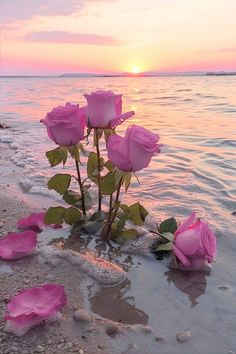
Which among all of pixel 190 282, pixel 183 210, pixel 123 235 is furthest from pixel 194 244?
pixel 183 210

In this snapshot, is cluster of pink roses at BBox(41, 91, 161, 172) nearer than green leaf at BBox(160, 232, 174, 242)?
Yes

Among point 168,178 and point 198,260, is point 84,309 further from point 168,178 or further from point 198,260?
point 168,178

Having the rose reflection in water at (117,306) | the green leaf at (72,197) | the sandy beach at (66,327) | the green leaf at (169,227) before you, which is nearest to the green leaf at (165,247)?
the green leaf at (169,227)

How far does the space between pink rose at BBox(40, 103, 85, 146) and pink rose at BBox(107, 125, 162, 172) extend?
234mm

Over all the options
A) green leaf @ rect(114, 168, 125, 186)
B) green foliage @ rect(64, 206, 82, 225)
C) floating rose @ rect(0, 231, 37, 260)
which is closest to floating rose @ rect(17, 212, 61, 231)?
green foliage @ rect(64, 206, 82, 225)

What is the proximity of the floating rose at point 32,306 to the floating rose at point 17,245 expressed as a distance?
0.52m

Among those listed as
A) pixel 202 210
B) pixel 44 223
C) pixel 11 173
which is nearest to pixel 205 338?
pixel 44 223

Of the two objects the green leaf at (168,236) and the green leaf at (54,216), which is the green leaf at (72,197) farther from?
the green leaf at (168,236)

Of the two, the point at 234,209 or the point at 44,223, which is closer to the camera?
the point at 44,223

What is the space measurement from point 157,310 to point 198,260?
469 millimetres

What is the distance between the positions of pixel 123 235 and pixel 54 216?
46 cm

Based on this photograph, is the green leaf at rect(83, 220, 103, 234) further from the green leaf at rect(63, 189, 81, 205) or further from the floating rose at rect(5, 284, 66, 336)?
the floating rose at rect(5, 284, 66, 336)

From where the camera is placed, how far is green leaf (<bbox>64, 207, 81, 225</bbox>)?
2869 millimetres

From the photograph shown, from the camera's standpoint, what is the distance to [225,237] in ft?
10.1
